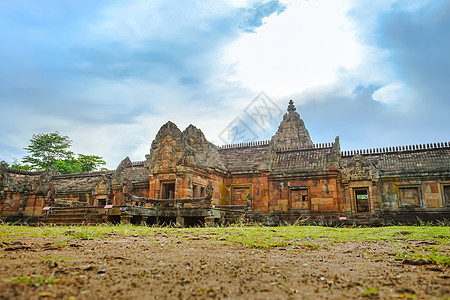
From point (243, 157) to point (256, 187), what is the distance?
3313 mm

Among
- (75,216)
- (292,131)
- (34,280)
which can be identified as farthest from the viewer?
(292,131)

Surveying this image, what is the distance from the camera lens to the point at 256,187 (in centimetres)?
2262

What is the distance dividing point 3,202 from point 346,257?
91.6ft

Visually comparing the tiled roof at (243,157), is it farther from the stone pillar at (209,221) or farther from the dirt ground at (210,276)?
the dirt ground at (210,276)

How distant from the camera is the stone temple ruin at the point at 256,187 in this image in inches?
675

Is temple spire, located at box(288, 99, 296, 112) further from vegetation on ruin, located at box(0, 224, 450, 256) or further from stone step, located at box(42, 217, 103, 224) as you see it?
vegetation on ruin, located at box(0, 224, 450, 256)

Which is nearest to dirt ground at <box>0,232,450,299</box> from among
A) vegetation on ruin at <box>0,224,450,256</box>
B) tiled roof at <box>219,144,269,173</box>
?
vegetation on ruin at <box>0,224,450,256</box>

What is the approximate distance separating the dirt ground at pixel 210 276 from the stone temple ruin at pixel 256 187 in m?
10.2

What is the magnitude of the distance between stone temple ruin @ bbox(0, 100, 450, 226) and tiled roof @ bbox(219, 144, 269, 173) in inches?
3.3

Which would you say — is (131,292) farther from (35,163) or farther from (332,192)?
(35,163)

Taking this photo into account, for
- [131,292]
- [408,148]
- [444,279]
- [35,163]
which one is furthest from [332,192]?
[35,163]

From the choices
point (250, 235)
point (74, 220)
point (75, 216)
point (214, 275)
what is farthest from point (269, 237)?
point (75, 216)

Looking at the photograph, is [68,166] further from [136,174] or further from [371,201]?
[371,201]

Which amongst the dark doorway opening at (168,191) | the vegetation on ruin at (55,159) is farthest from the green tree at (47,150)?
the dark doorway opening at (168,191)
